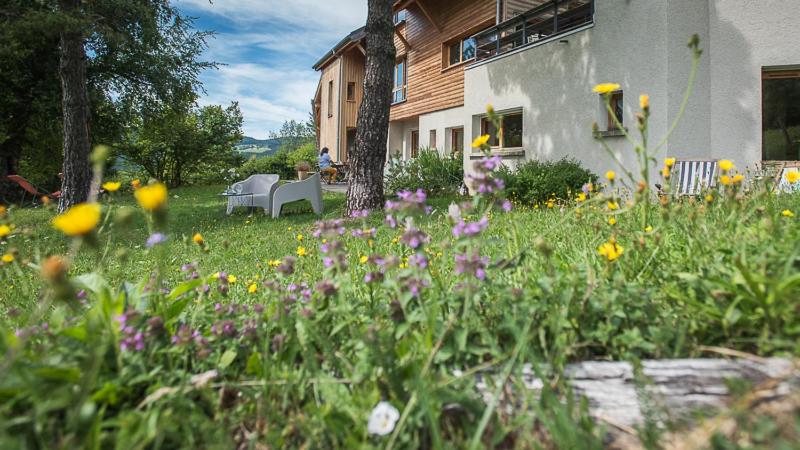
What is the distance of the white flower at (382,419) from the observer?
3.41 feet

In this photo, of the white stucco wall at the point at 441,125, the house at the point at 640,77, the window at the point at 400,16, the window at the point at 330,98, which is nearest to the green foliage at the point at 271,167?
the window at the point at 330,98

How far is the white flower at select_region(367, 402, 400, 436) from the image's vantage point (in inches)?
40.9

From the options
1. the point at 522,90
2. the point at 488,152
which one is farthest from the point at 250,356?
the point at 522,90

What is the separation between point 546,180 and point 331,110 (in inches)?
691

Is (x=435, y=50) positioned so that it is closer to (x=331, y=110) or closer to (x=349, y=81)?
(x=349, y=81)

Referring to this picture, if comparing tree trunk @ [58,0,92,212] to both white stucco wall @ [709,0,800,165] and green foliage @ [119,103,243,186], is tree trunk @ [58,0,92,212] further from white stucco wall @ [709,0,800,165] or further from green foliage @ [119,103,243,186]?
white stucco wall @ [709,0,800,165]

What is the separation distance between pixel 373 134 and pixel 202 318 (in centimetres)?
603

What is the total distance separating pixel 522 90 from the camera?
1044 cm

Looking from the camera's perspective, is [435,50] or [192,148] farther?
[192,148]

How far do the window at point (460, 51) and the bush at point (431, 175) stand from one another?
136 inches

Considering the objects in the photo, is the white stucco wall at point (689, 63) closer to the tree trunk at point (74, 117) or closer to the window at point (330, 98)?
the tree trunk at point (74, 117)

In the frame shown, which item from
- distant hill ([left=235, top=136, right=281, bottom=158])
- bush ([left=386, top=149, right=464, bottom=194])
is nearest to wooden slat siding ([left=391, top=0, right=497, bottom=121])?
bush ([left=386, top=149, right=464, bottom=194])

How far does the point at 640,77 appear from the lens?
779 cm

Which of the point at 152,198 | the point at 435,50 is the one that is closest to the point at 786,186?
the point at 152,198
